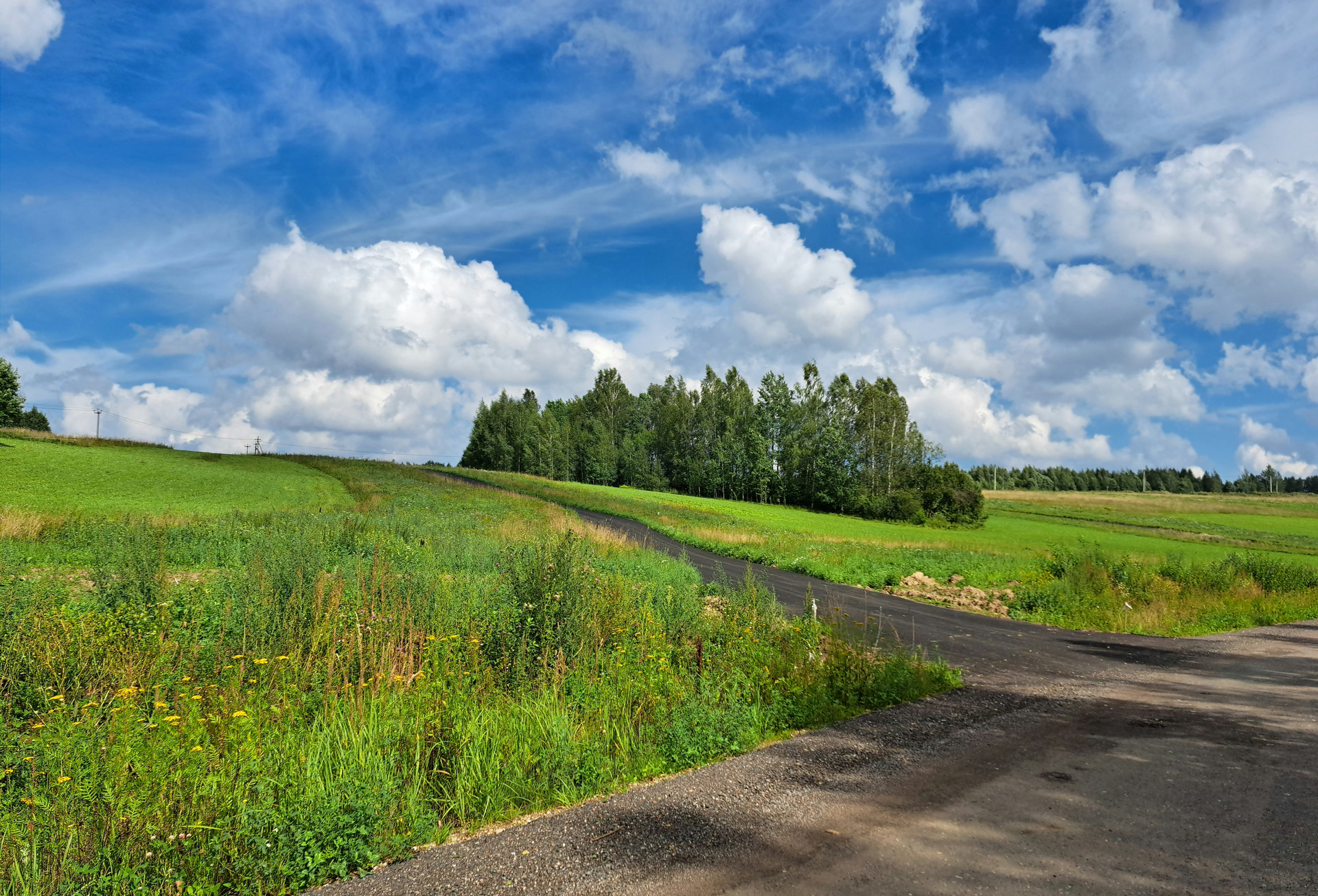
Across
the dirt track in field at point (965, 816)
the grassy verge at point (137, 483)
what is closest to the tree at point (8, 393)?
the grassy verge at point (137, 483)

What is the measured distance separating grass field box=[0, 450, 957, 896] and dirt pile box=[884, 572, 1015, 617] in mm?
11012

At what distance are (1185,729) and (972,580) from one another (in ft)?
52.1

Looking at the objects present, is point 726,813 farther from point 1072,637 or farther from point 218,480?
point 218,480

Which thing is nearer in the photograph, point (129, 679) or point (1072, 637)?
point (129, 679)

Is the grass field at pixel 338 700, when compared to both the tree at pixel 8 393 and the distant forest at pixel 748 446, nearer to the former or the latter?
the distant forest at pixel 748 446

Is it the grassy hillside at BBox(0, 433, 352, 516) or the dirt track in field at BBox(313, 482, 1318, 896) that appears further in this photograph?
the grassy hillside at BBox(0, 433, 352, 516)

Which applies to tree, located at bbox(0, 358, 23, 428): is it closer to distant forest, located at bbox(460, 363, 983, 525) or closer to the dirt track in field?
distant forest, located at bbox(460, 363, 983, 525)

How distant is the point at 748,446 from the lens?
84.0 meters

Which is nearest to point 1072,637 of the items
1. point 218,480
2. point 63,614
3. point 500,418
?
point 63,614

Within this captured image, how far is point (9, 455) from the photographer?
126 ft

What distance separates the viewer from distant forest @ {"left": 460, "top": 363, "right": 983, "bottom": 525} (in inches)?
2788

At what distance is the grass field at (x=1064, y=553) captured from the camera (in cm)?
2017

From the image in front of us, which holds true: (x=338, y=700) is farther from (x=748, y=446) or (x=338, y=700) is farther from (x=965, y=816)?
(x=748, y=446)

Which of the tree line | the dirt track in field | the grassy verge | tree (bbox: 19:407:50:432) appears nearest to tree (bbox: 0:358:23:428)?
the tree line
